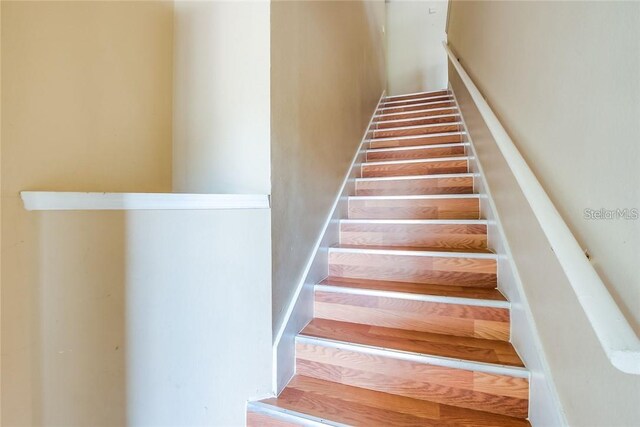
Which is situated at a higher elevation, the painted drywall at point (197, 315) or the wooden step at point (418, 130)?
the wooden step at point (418, 130)

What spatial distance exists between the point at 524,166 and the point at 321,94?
1.08 metres

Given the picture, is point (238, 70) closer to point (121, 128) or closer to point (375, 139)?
point (121, 128)

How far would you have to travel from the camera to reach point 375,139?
2.81 metres

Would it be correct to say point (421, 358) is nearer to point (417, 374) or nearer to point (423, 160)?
point (417, 374)

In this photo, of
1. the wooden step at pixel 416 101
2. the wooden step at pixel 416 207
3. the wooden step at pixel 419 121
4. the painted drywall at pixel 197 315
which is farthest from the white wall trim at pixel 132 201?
the wooden step at pixel 416 101

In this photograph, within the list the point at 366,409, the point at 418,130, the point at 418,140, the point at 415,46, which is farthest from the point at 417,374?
the point at 415,46

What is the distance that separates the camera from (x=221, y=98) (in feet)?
3.73

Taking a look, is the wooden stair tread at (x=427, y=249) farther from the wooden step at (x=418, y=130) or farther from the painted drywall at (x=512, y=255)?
the wooden step at (x=418, y=130)

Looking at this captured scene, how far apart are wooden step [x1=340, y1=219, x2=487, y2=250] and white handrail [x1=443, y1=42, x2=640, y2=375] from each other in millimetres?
843

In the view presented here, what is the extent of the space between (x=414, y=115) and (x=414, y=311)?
8.28ft

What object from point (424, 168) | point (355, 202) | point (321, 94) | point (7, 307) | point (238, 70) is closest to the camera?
point (7, 307)

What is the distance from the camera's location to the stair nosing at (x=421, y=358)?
968 millimetres

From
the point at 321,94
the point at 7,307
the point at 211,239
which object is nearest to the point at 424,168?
the point at 321,94

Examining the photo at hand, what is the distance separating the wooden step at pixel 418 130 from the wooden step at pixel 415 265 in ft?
5.15
